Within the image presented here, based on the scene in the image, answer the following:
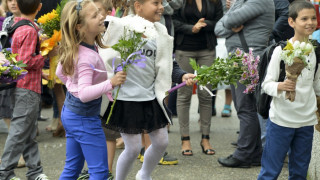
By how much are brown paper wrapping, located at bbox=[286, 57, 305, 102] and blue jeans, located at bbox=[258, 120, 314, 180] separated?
13.9 inches

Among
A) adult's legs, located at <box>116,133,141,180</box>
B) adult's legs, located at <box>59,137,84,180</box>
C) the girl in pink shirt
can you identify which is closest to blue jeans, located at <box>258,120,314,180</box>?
adult's legs, located at <box>116,133,141,180</box>

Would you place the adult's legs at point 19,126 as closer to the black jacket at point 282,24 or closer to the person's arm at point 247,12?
the person's arm at point 247,12

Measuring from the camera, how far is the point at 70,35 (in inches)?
170

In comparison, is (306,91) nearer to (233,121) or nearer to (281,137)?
(281,137)

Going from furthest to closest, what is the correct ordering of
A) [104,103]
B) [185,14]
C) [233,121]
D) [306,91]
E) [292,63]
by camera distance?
1. [233,121]
2. [185,14]
3. [104,103]
4. [306,91]
5. [292,63]

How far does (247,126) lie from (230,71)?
154cm

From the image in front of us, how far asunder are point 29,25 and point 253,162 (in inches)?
109

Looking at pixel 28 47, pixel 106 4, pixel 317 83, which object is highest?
pixel 106 4

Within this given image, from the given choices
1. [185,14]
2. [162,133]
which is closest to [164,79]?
[162,133]

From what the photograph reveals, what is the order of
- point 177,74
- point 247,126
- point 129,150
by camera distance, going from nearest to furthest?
point 129,150 < point 177,74 < point 247,126

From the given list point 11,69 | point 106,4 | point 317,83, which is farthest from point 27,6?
point 317,83

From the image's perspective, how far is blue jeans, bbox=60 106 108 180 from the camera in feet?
14.1

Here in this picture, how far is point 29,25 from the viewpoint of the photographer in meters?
5.39

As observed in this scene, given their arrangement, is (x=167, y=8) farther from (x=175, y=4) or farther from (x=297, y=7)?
(x=297, y=7)
